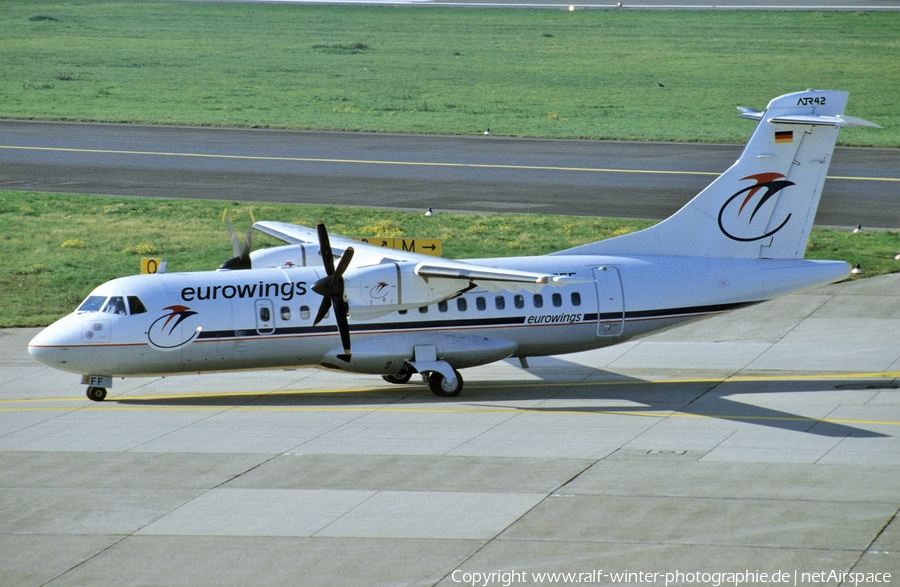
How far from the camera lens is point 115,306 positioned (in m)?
27.2

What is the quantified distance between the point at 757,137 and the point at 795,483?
1187cm

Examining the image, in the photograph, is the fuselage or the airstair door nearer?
the fuselage

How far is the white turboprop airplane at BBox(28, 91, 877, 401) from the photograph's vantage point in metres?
26.8

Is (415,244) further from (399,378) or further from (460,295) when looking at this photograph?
(460,295)

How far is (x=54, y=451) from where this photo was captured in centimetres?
2409

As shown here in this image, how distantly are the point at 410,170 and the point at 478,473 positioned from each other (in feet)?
120

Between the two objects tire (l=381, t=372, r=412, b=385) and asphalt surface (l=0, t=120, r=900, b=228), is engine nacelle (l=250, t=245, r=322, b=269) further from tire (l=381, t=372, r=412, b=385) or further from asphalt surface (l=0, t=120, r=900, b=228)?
asphalt surface (l=0, t=120, r=900, b=228)

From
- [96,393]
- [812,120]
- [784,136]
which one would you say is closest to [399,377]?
[96,393]

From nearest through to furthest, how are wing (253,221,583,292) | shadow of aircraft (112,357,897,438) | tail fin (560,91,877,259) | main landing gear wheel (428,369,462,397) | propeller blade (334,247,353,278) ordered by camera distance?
1. wing (253,221,583,292)
2. propeller blade (334,247,353,278)
3. shadow of aircraft (112,357,897,438)
4. main landing gear wheel (428,369,462,397)
5. tail fin (560,91,877,259)

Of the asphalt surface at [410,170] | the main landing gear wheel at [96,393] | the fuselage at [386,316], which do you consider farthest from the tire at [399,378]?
the asphalt surface at [410,170]

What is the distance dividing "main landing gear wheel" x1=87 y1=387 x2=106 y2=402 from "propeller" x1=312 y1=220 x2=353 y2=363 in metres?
6.13

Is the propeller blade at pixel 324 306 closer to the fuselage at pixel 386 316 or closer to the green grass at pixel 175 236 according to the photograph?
the fuselage at pixel 386 316

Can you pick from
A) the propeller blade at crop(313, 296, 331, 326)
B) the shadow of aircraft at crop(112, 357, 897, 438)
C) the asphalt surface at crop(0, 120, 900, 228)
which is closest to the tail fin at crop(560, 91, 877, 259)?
the shadow of aircraft at crop(112, 357, 897, 438)

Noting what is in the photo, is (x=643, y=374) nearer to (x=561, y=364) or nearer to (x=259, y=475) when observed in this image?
(x=561, y=364)
